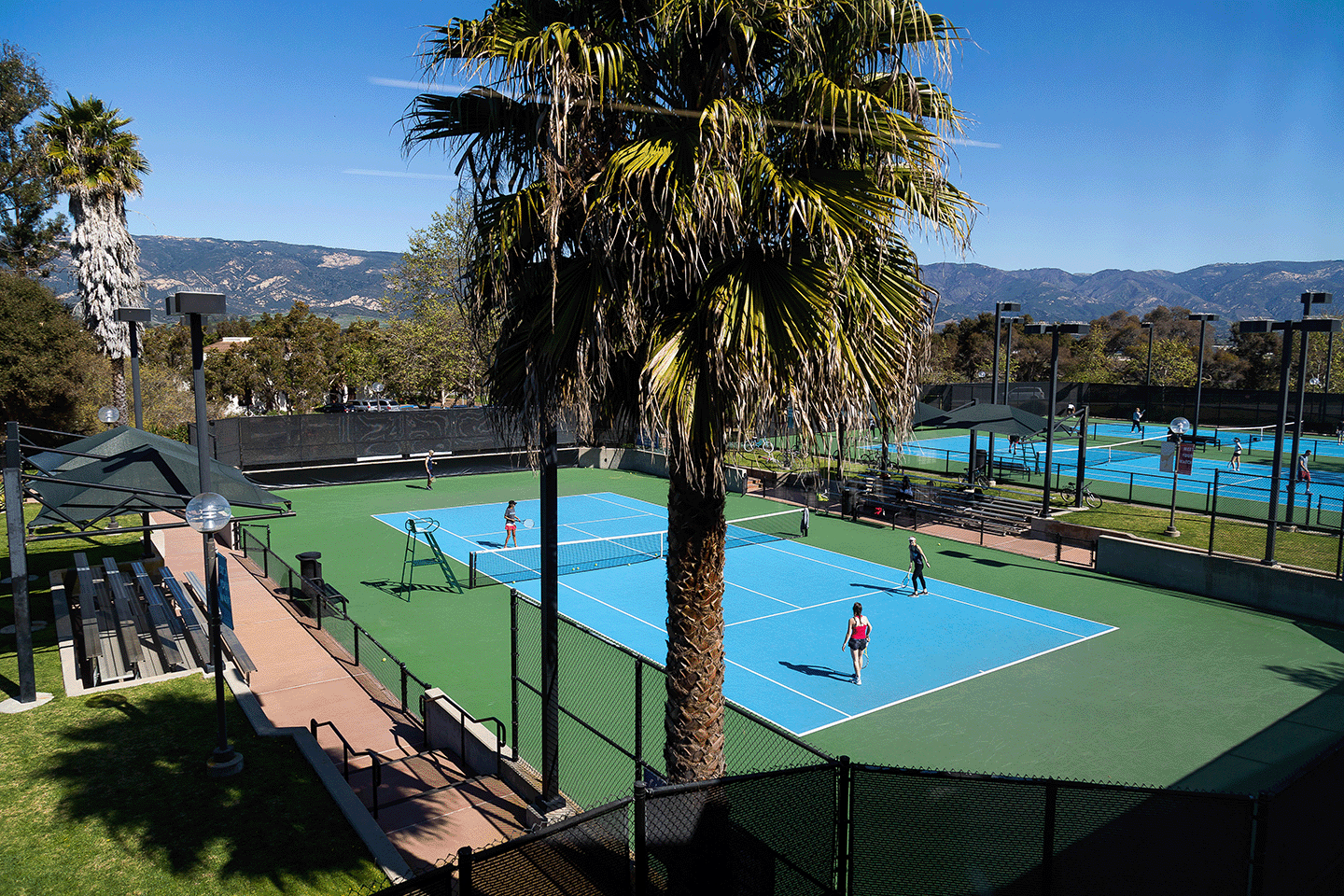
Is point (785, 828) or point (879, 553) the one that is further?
point (879, 553)

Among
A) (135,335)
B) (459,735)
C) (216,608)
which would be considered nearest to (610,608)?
(459,735)

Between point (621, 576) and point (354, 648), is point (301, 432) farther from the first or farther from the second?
point (354, 648)

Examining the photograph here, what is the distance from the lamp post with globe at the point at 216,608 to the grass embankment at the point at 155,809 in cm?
16

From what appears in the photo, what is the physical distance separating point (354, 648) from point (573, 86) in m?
13.4

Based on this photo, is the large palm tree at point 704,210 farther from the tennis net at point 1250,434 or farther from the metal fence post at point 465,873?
the tennis net at point 1250,434

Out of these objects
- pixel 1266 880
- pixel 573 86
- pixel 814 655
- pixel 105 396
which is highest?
pixel 573 86

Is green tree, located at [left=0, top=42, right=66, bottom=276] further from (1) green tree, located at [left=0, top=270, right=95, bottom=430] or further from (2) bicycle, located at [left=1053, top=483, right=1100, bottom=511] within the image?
(2) bicycle, located at [left=1053, top=483, right=1100, bottom=511]

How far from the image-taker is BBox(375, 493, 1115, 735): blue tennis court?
1570 cm

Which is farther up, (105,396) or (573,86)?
(573,86)

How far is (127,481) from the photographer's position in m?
13.7

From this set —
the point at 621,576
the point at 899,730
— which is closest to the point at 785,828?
the point at 899,730

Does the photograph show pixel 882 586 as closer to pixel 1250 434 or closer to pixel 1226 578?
pixel 1226 578

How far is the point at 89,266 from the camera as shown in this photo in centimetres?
3141

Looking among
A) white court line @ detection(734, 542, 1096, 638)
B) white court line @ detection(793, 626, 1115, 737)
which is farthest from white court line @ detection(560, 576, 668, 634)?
white court line @ detection(793, 626, 1115, 737)
